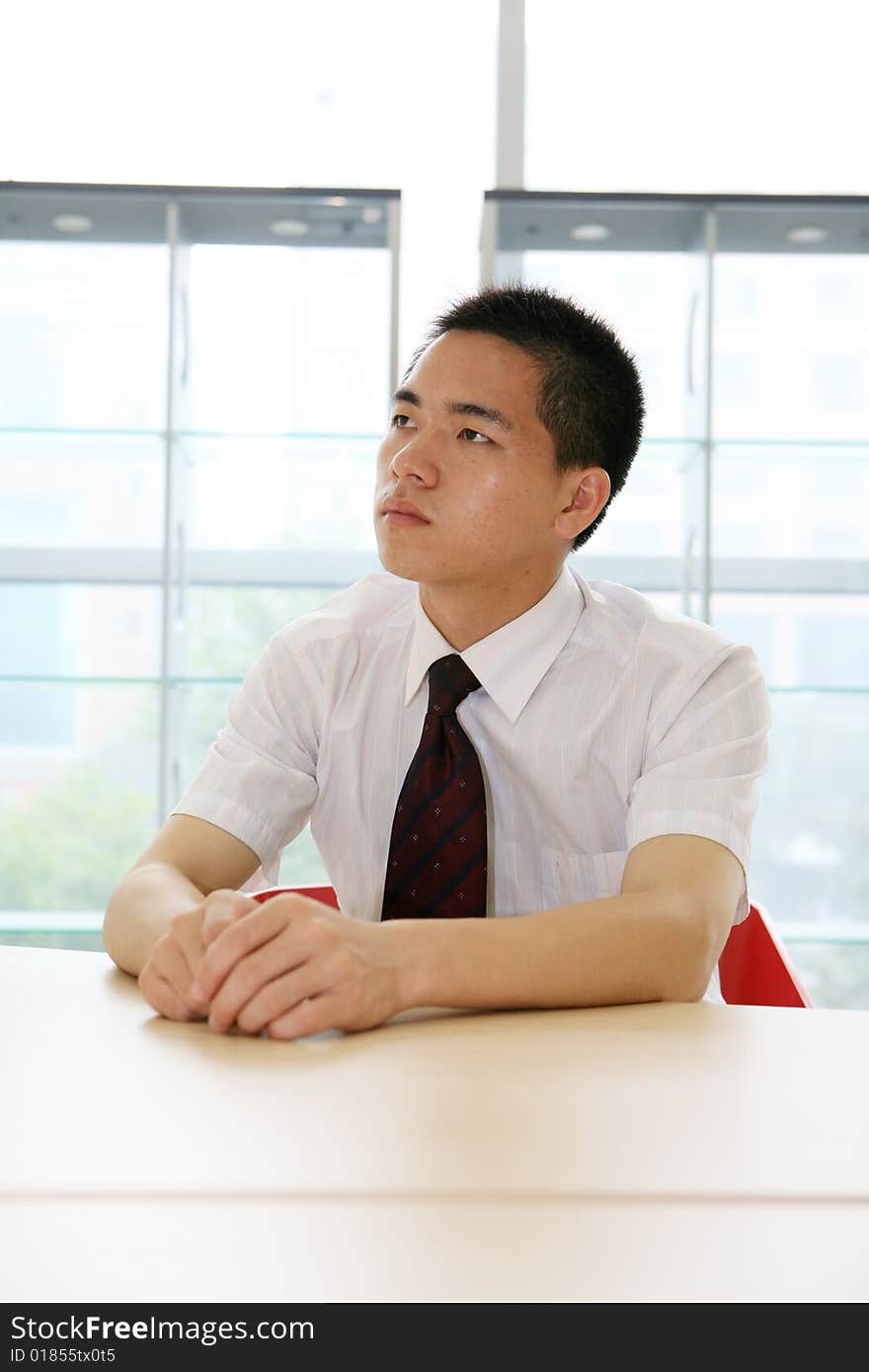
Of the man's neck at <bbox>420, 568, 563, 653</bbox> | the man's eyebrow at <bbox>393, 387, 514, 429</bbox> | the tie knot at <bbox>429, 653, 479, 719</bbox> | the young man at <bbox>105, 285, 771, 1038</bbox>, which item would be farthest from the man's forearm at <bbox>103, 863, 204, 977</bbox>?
the man's eyebrow at <bbox>393, 387, 514, 429</bbox>

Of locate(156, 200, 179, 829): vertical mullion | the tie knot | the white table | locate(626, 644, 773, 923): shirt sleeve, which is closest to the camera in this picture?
the white table

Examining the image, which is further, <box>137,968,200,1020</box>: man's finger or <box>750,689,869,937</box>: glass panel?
<box>750,689,869,937</box>: glass panel

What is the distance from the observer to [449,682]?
146cm

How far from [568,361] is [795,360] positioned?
182 centimetres

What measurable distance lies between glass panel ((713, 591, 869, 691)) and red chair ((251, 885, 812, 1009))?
1.87m

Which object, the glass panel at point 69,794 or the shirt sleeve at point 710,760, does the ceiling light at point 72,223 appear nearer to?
the glass panel at point 69,794

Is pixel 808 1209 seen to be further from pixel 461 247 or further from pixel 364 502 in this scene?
pixel 461 247

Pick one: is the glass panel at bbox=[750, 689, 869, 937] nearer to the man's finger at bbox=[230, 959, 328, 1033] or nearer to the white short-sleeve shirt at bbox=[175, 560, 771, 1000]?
the white short-sleeve shirt at bbox=[175, 560, 771, 1000]

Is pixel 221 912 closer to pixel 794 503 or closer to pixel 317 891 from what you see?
pixel 317 891

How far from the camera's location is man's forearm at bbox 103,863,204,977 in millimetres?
1037

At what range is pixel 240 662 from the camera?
315cm

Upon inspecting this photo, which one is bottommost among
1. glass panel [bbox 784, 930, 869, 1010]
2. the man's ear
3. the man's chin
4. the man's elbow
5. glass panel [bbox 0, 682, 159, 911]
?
glass panel [bbox 784, 930, 869, 1010]

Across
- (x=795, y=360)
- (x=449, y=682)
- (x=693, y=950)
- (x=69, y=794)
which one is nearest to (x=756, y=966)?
(x=693, y=950)

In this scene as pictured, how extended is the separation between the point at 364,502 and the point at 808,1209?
8.99ft
